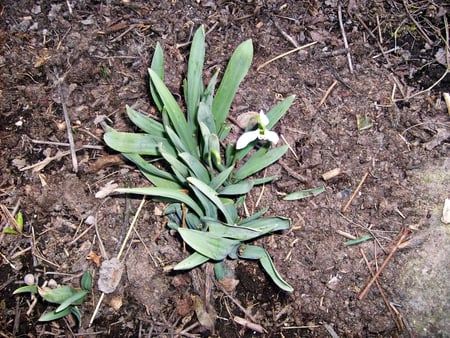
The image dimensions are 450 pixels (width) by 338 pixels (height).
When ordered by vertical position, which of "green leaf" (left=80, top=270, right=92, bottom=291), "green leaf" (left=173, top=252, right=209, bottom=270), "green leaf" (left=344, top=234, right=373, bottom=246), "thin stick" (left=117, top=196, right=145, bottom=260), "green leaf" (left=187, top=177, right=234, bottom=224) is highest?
"green leaf" (left=187, top=177, right=234, bottom=224)

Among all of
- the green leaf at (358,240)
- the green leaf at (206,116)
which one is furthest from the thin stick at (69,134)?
the green leaf at (358,240)

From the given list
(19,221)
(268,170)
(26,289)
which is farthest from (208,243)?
(19,221)

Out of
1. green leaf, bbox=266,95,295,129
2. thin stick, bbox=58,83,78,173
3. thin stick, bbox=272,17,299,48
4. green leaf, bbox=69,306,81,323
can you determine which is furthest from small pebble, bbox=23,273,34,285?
thin stick, bbox=272,17,299,48

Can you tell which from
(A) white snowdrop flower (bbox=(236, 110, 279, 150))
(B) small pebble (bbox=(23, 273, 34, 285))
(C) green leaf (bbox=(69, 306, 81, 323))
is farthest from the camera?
(B) small pebble (bbox=(23, 273, 34, 285))

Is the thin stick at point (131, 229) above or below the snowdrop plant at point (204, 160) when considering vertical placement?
below

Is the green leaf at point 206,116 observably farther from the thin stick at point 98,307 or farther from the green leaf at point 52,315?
the green leaf at point 52,315

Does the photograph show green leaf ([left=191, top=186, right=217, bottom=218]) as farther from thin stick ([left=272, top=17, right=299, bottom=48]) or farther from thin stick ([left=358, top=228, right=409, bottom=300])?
thin stick ([left=272, top=17, right=299, bottom=48])
